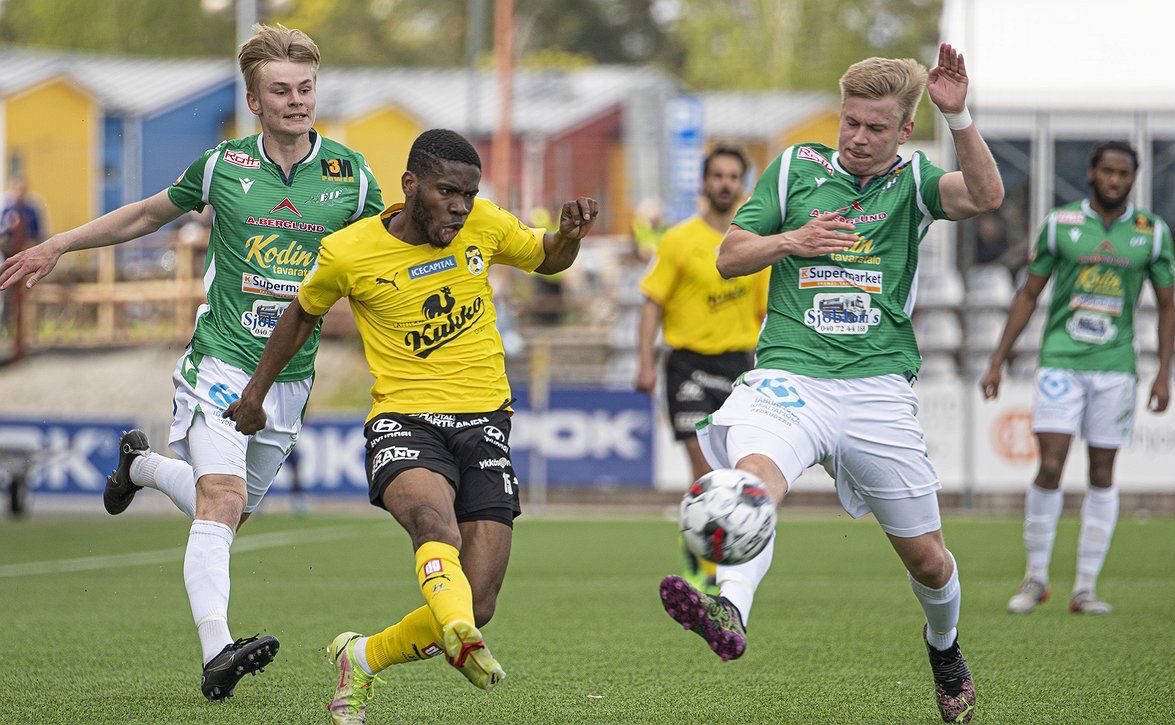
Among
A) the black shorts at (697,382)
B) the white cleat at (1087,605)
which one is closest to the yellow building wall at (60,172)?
the black shorts at (697,382)

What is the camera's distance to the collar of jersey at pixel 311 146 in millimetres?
6469

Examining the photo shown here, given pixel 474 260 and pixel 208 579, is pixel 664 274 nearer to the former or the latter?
pixel 474 260

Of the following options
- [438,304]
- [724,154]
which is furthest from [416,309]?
[724,154]

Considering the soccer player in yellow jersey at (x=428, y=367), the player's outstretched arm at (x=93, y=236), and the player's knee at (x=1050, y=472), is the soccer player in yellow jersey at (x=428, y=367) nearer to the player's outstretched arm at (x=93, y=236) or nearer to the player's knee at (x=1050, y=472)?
the player's outstretched arm at (x=93, y=236)

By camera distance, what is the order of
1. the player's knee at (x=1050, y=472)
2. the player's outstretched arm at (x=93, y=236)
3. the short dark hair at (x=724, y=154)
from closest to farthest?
the player's outstretched arm at (x=93, y=236), the player's knee at (x=1050, y=472), the short dark hair at (x=724, y=154)

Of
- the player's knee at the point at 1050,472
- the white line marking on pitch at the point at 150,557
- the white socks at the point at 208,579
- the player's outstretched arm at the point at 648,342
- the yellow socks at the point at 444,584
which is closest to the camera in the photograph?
the yellow socks at the point at 444,584

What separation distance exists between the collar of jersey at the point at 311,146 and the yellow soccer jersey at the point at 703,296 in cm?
361

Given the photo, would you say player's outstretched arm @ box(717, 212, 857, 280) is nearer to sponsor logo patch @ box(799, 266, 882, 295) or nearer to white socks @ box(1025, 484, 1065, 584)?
sponsor logo patch @ box(799, 266, 882, 295)

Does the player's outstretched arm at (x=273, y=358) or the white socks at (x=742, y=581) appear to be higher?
the player's outstretched arm at (x=273, y=358)

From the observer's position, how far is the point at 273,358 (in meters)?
5.64

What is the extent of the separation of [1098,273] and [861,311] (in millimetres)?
4185

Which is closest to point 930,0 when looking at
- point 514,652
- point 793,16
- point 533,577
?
point 793,16

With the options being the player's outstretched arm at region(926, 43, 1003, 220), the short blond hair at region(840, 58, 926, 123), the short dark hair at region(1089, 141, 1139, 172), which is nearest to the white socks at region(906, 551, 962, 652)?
the player's outstretched arm at region(926, 43, 1003, 220)

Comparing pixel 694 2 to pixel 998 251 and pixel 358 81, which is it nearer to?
pixel 358 81
